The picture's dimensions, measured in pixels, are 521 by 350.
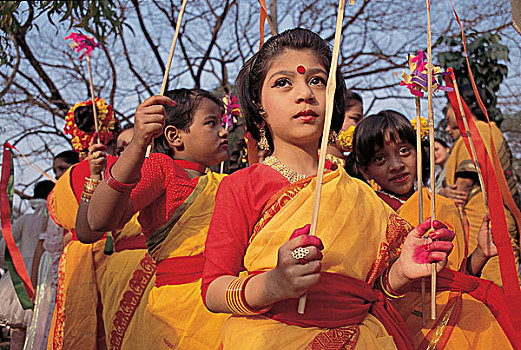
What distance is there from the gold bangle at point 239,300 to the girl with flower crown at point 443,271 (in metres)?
0.86

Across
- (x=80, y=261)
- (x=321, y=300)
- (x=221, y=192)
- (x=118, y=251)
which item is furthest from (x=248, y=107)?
(x=80, y=261)

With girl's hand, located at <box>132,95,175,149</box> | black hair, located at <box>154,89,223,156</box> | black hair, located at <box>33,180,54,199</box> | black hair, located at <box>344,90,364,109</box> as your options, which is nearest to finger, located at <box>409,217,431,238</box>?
girl's hand, located at <box>132,95,175,149</box>

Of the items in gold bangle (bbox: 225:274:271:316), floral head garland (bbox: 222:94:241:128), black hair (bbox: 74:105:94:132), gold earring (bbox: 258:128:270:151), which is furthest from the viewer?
black hair (bbox: 74:105:94:132)

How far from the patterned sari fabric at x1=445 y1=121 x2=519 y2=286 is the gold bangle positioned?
94.6 inches

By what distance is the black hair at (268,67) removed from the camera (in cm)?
201

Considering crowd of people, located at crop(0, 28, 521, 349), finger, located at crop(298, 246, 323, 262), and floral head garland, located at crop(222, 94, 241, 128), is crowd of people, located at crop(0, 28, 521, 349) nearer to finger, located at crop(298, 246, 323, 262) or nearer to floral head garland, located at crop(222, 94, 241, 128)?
finger, located at crop(298, 246, 323, 262)

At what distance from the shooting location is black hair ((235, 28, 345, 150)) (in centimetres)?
201

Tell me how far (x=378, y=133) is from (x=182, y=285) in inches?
48.5

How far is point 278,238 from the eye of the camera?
5.49ft

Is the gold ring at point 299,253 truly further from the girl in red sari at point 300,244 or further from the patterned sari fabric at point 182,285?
the patterned sari fabric at point 182,285

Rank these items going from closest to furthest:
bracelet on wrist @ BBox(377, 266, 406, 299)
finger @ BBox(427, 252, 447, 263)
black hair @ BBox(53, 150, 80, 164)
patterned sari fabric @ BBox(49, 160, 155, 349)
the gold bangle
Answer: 1. the gold bangle
2. finger @ BBox(427, 252, 447, 263)
3. bracelet on wrist @ BBox(377, 266, 406, 299)
4. patterned sari fabric @ BBox(49, 160, 155, 349)
5. black hair @ BBox(53, 150, 80, 164)

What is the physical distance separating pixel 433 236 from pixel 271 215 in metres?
0.50

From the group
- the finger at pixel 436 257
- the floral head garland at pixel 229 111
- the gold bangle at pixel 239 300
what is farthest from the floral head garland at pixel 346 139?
the gold bangle at pixel 239 300

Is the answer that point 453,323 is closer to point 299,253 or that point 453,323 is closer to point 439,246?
point 439,246
